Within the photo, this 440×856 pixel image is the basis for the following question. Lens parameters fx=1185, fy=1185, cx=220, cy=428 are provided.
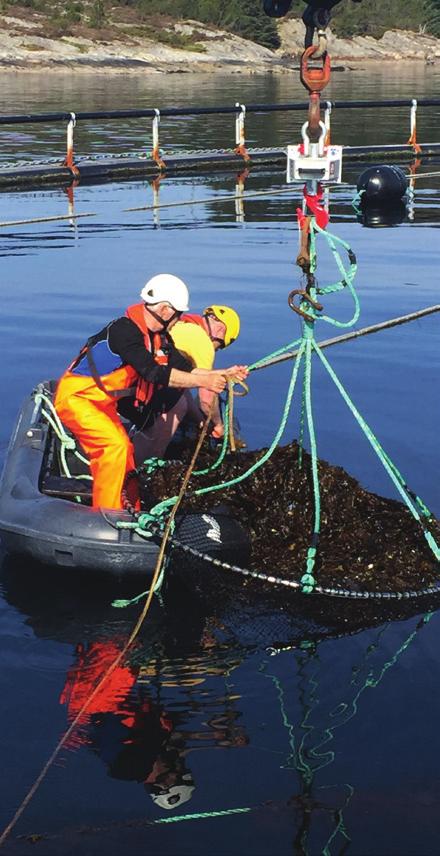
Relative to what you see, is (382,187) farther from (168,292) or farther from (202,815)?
(202,815)

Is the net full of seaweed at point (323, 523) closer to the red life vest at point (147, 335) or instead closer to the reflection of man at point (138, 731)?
the red life vest at point (147, 335)

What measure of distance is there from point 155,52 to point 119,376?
97.6 metres

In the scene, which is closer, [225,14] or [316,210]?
Answer: [316,210]

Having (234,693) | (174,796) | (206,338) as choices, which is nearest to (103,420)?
(206,338)

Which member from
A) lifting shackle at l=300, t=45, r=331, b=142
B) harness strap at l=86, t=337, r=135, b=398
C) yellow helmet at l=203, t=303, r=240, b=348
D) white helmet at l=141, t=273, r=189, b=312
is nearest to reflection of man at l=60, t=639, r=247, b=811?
harness strap at l=86, t=337, r=135, b=398

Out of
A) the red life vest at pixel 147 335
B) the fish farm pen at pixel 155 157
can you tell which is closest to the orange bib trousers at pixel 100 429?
the red life vest at pixel 147 335

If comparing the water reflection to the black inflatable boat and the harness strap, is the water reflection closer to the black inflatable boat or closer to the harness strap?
the black inflatable boat

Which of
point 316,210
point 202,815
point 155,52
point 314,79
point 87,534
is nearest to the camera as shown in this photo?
point 202,815

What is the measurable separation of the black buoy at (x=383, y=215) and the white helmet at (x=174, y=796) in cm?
1884

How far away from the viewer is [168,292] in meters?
8.16

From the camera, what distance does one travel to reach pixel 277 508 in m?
8.42

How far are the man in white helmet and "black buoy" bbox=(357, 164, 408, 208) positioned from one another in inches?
712

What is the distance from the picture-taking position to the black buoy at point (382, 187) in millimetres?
25766

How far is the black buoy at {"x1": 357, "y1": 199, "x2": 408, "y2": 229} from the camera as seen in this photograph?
24.0 metres
